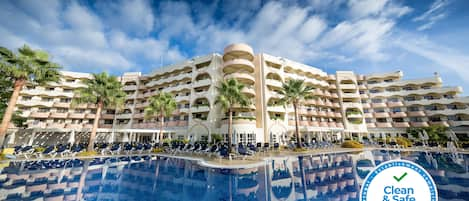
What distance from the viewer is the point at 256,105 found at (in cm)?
3219

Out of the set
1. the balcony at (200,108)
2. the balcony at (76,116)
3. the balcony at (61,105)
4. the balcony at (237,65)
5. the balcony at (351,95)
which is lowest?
the balcony at (76,116)

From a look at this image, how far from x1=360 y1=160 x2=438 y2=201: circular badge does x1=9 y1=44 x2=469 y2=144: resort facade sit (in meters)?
22.9

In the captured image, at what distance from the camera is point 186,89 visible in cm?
3531

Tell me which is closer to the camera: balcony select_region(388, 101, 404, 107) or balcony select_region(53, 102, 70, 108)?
balcony select_region(53, 102, 70, 108)

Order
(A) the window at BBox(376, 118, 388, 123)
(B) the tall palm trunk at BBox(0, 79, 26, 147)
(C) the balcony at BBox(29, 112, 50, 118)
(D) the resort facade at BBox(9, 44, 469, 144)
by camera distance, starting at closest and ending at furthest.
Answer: (B) the tall palm trunk at BBox(0, 79, 26, 147)
(D) the resort facade at BBox(9, 44, 469, 144)
(C) the balcony at BBox(29, 112, 50, 118)
(A) the window at BBox(376, 118, 388, 123)

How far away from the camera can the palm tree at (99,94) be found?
2123 cm

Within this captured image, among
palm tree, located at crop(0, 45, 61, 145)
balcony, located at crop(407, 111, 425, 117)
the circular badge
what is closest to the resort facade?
balcony, located at crop(407, 111, 425, 117)

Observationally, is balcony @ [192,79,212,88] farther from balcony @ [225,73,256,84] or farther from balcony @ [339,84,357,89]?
balcony @ [339,84,357,89]

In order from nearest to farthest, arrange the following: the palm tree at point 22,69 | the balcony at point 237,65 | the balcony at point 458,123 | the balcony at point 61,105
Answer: the palm tree at point 22,69 → the balcony at point 237,65 → the balcony at point 458,123 → the balcony at point 61,105

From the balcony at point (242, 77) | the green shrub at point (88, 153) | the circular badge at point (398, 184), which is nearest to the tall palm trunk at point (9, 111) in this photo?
the green shrub at point (88, 153)

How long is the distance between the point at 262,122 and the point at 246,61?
11056mm

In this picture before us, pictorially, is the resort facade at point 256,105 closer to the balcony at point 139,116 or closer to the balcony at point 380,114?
the balcony at point 380,114

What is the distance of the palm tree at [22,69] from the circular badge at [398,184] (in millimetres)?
27191

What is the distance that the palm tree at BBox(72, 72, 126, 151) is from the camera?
21234mm
